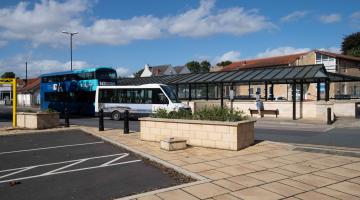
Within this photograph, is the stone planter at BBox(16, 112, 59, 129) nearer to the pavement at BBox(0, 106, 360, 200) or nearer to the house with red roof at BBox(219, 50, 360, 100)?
the pavement at BBox(0, 106, 360, 200)

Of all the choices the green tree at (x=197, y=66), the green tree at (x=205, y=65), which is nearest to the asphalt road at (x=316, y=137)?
the green tree at (x=197, y=66)

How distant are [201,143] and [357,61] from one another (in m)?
57.7

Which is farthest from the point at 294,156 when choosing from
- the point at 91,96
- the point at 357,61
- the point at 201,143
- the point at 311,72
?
the point at 357,61

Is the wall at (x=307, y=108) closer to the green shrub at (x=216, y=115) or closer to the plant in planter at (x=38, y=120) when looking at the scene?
the plant in planter at (x=38, y=120)

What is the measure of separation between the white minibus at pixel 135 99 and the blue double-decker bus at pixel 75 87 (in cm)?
199

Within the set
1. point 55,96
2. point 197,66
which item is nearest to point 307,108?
point 55,96

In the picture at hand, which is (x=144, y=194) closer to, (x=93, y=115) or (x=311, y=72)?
(x=311, y=72)

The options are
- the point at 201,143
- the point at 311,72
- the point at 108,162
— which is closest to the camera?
the point at 108,162

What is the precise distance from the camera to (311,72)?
80.7 feet

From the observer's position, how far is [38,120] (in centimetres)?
1719

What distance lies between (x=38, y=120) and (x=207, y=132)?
10.2 meters

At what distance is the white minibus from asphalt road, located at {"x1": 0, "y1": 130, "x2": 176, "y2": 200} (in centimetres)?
1163

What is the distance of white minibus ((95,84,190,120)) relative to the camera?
2381cm

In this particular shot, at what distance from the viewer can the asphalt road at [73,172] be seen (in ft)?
20.7
